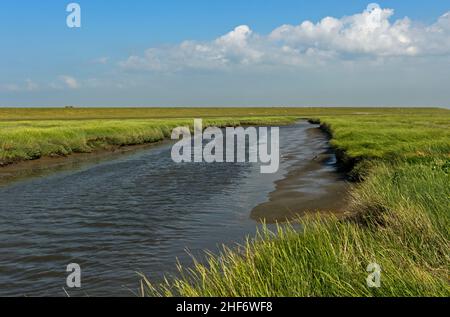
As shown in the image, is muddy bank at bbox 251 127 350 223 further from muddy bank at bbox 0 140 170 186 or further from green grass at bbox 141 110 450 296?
muddy bank at bbox 0 140 170 186

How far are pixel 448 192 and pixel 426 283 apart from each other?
5414mm

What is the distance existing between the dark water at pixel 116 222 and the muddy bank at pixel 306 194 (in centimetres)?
25

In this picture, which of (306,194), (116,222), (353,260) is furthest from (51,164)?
(353,260)

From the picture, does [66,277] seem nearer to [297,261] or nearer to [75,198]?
[297,261]

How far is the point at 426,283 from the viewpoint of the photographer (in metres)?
5.45

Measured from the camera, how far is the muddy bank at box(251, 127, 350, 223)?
621 inches

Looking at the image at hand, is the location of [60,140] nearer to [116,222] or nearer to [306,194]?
[116,222]

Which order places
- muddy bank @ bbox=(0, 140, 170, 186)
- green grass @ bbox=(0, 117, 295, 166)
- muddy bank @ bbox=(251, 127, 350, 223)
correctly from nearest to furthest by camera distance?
muddy bank @ bbox=(251, 127, 350, 223), muddy bank @ bbox=(0, 140, 170, 186), green grass @ bbox=(0, 117, 295, 166)

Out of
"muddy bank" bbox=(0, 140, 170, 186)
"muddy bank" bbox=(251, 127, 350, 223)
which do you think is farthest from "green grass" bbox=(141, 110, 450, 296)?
"muddy bank" bbox=(0, 140, 170, 186)

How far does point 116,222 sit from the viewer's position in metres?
14.8

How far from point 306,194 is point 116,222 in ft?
26.5

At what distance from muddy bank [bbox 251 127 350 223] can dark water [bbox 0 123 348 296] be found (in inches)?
10.0

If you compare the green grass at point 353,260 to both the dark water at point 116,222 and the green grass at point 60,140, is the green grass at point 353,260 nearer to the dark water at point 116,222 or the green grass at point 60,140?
the dark water at point 116,222
